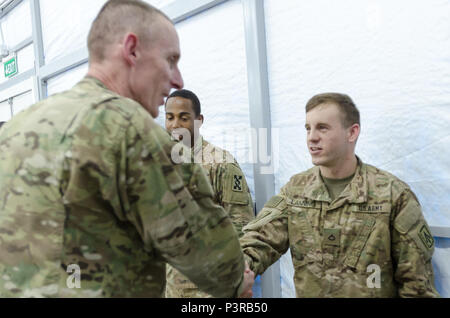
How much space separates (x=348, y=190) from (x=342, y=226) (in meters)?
0.13

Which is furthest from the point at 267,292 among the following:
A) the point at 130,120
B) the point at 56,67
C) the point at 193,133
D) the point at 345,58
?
the point at 56,67

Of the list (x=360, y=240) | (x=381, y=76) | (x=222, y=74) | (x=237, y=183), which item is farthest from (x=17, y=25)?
(x=360, y=240)

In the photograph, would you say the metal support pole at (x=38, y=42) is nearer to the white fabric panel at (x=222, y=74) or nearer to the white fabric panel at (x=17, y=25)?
the white fabric panel at (x=17, y=25)

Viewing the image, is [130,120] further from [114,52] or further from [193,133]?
[193,133]

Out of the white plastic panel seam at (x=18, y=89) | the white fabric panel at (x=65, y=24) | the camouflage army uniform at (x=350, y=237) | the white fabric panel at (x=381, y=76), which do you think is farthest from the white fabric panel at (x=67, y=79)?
the camouflage army uniform at (x=350, y=237)

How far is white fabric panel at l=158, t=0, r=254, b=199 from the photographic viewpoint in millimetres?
2189

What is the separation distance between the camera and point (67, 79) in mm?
3701

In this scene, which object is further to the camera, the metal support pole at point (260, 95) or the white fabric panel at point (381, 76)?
the metal support pole at point (260, 95)

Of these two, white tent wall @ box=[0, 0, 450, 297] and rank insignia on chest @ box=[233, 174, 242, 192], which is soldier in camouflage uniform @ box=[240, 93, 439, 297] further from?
rank insignia on chest @ box=[233, 174, 242, 192]

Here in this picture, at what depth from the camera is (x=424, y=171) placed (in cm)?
151

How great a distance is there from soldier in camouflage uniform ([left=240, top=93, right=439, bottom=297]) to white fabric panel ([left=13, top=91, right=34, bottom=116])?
3855 millimetres

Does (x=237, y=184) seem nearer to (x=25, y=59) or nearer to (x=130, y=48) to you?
(x=130, y=48)

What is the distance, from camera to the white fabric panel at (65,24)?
134 inches

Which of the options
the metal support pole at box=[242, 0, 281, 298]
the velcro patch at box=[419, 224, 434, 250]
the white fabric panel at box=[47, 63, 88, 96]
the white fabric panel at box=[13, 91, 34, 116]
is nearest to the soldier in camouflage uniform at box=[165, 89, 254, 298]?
the metal support pole at box=[242, 0, 281, 298]
